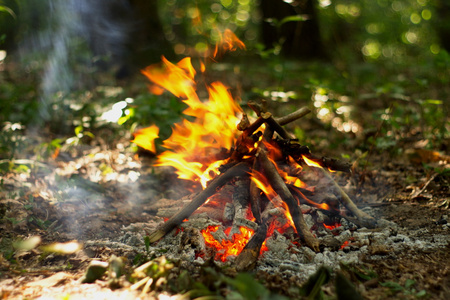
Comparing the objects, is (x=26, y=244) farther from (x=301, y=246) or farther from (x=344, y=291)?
(x=344, y=291)

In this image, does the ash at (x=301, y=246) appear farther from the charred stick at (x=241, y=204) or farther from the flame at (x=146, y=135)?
the flame at (x=146, y=135)

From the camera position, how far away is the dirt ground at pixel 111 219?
6.74ft

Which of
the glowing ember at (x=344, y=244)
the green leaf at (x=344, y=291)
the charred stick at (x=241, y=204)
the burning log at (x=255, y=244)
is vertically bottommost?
the glowing ember at (x=344, y=244)

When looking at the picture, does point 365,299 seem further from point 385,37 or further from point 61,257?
point 385,37

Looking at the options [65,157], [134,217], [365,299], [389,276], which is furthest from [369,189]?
[65,157]

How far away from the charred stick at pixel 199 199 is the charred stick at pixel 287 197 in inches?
6.9

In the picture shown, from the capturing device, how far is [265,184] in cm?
286

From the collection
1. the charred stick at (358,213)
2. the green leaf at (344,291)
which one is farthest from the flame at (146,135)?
the green leaf at (344,291)

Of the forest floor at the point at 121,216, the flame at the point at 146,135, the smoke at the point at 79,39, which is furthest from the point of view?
the smoke at the point at 79,39

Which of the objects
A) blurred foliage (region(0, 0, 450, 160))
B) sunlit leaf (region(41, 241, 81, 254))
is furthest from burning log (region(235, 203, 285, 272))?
blurred foliage (region(0, 0, 450, 160))

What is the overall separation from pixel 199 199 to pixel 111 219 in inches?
35.5

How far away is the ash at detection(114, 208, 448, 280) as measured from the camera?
91.4 inches

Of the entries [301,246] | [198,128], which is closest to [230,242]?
[301,246]

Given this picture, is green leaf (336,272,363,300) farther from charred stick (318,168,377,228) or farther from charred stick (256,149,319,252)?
charred stick (318,168,377,228)
